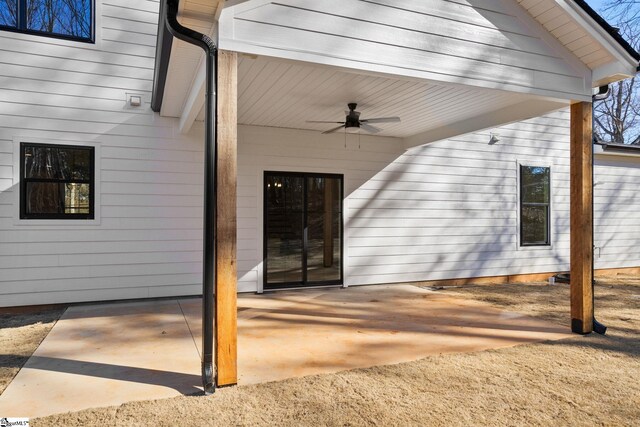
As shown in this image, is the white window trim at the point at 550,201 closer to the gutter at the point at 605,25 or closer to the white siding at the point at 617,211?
the white siding at the point at 617,211

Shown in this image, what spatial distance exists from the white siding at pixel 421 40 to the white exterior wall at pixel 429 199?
3313 mm

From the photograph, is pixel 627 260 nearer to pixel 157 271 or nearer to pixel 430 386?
pixel 430 386

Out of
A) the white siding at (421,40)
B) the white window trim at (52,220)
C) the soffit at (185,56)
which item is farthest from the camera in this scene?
the white window trim at (52,220)

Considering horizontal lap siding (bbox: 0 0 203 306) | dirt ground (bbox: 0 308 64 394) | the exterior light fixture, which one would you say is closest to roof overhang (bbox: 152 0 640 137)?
the exterior light fixture

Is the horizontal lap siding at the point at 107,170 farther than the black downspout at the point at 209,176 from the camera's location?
Yes

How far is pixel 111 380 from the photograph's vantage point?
2984 millimetres

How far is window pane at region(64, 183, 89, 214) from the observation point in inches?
211

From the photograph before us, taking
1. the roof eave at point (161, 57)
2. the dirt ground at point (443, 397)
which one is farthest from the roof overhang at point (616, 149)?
the roof eave at point (161, 57)

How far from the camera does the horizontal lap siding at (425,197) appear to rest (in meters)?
6.50

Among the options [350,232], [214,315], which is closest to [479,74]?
[214,315]

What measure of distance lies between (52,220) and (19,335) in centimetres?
163

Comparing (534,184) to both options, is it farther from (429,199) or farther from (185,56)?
(185,56)

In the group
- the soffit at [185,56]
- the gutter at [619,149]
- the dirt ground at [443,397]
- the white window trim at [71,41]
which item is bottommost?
the dirt ground at [443,397]

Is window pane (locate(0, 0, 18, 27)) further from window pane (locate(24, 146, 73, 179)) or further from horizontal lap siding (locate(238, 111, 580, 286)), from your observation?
horizontal lap siding (locate(238, 111, 580, 286))
